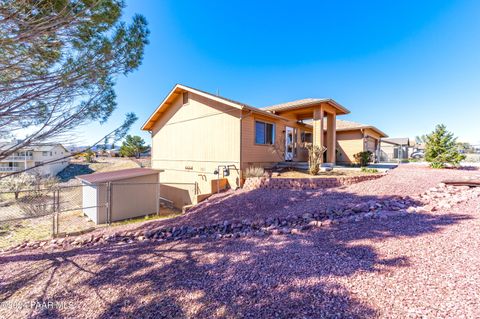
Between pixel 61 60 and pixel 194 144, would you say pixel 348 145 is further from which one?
pixel 61 60

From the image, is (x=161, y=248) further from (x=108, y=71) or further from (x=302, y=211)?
(x=108, y=71)

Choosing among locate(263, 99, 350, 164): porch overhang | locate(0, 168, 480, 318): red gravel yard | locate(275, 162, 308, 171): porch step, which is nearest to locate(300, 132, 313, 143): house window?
locate(263, 99, 350, 164): porch overhang

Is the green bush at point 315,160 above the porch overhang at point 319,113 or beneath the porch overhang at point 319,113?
beneath

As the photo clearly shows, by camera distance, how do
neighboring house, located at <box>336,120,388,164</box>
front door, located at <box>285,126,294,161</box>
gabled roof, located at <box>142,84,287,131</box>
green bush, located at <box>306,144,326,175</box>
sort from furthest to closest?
neighboring house, located at <box>336,120,388,164</box>, front door, located at <box>285,126,294,161</box>, gabled roof, located at <box>142,84,287,131</box>, green bush, located at <box>306,144,326,175</box>

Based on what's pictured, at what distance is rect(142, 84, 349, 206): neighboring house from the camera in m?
9.31

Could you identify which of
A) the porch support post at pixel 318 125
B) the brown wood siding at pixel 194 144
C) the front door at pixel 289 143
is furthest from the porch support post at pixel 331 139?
the brown wood siding at pixel 194 144

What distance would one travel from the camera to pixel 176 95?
1226 centimetres

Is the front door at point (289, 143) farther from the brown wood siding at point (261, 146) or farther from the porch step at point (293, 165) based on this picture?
the porch step at point (293, 165)

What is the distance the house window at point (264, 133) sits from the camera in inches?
401

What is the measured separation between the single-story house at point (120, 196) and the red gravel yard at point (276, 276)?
3.64 m

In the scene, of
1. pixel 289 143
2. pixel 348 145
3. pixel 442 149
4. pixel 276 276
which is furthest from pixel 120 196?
pixel 442 149

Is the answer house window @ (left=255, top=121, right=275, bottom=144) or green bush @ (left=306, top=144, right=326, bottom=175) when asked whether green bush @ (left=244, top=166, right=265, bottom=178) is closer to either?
house window @ (left=255, top=121, right=275, bottom=144)

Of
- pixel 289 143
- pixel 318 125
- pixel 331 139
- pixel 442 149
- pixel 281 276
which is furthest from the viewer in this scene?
pixel 289 143

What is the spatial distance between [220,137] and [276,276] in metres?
8.08
